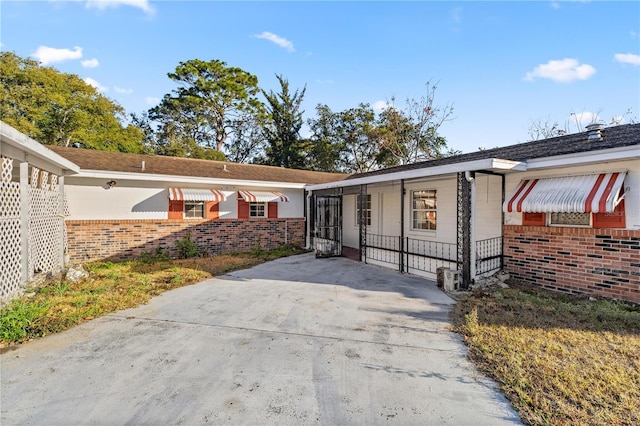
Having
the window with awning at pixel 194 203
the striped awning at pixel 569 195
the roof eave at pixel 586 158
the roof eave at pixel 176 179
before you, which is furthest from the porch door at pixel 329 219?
the roof eave at pixel 586 158

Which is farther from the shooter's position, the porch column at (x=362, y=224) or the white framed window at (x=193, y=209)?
the white framed window at (x=193, y=209)

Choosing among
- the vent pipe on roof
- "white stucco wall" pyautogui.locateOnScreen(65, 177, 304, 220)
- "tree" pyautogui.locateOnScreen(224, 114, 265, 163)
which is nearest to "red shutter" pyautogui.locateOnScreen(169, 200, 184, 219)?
"white stucco wall" pyautogui.locateOnScreen(65, 177, 304, 220)

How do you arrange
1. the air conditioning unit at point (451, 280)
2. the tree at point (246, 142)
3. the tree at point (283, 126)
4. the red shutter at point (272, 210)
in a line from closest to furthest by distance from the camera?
the air conditioning unit at point (451, 280) → the red shutter at point (272, 210) → the tree at point (283, 126) → the tree at point (246, 142)

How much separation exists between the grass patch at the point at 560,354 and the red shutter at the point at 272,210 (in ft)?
32.2

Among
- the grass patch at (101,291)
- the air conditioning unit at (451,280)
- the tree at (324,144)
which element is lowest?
the grass patch at (101,291)

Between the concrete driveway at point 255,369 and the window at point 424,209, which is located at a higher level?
the window at point 424,209

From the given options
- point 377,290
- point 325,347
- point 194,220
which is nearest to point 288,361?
point 325,347

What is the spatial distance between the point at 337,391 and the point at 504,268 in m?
7.23

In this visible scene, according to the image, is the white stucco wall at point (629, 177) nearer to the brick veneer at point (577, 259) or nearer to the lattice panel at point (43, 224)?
the brick veneer at point (577, 259)

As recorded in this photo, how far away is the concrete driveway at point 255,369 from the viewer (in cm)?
304

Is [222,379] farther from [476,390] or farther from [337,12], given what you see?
[337,12]

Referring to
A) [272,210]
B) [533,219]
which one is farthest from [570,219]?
[272,210]

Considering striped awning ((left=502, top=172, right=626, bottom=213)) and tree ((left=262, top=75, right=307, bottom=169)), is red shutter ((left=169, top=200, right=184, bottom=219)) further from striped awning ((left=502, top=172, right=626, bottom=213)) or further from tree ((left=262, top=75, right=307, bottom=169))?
tree ((left=262, top=75, right=307, bottom=169))

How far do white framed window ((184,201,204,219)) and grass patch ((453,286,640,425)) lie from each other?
420 inches
